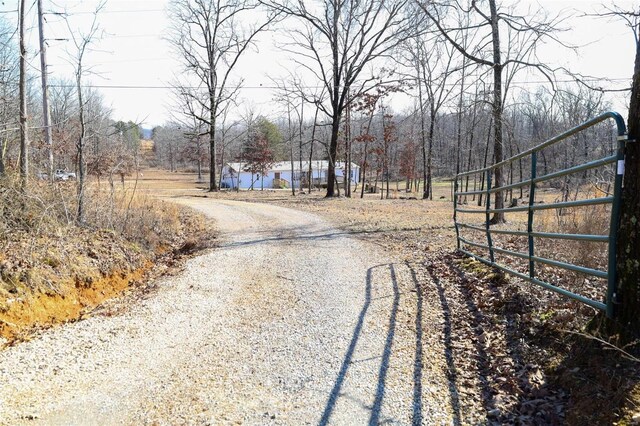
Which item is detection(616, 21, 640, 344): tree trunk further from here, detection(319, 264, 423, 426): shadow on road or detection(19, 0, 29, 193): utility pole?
detection(19, 0, 29, 193): utility pole

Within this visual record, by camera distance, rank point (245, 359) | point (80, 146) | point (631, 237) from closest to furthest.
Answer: point (631, 237) < point (245, 359) < point (80, 146)

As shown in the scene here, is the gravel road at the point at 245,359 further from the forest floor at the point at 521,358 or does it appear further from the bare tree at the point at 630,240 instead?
the bare tree at the point at 630,240

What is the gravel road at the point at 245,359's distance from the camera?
3.37 m

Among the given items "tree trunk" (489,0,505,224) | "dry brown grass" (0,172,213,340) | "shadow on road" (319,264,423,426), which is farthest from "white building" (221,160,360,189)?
"shadow on road" (319,264,423,426)

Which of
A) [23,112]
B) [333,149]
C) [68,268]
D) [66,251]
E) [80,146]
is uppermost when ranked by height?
[333,149]

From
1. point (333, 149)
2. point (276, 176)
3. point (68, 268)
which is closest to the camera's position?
point (68, 268)

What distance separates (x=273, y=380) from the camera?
12.6 feet

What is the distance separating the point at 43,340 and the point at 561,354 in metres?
5.33

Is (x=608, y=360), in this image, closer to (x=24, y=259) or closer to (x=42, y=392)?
(x=42, y=392)

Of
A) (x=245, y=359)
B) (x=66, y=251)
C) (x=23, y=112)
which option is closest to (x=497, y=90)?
(x=245, y=359)

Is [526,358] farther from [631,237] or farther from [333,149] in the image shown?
[333,149]

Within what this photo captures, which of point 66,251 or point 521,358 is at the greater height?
point 66,251

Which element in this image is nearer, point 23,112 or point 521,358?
point 521,358

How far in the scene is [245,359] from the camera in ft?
13.9
